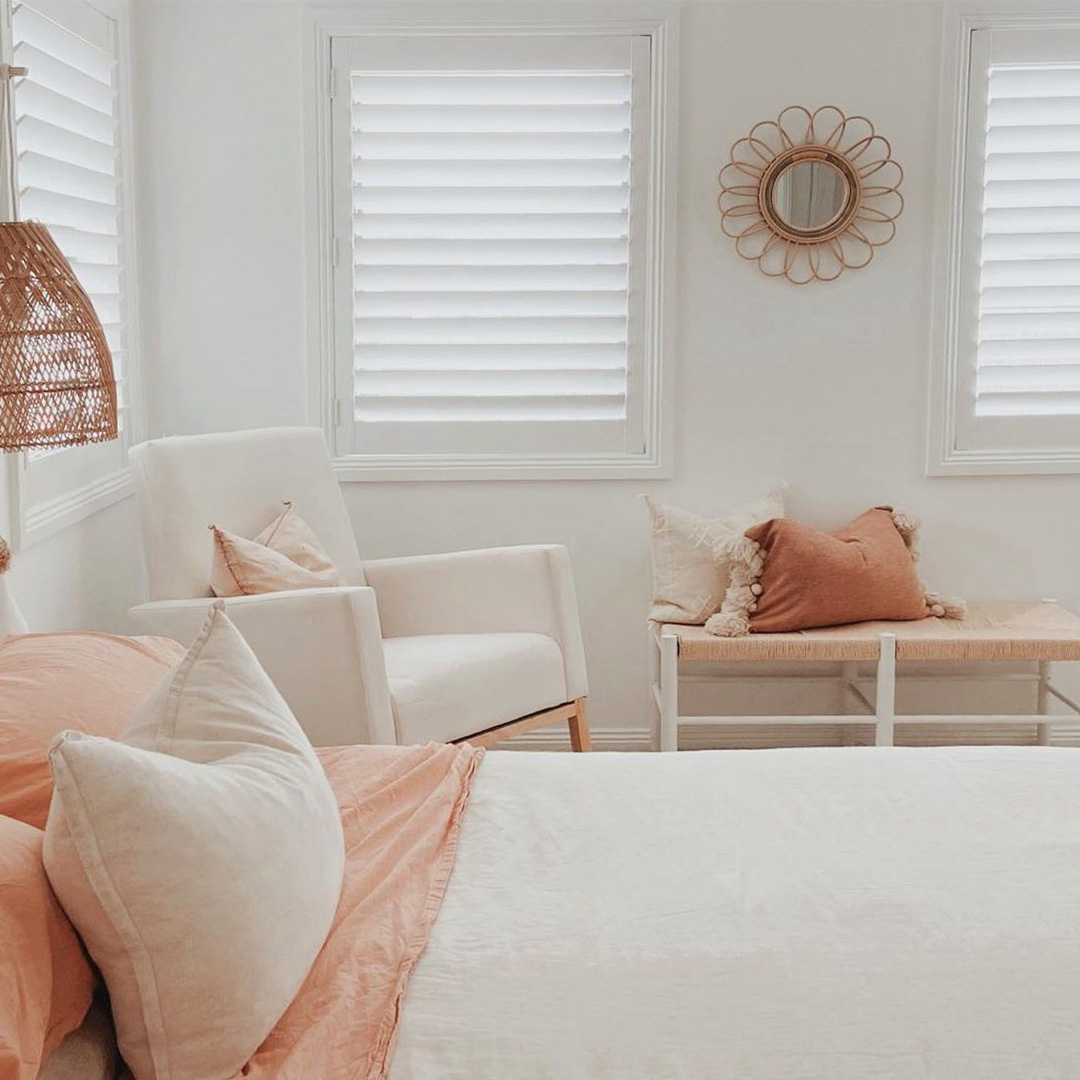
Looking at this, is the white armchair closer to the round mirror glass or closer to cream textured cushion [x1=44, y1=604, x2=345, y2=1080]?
the round mirror glass

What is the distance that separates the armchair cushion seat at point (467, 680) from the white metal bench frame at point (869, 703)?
30 centimetres

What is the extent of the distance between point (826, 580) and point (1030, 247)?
1165mm

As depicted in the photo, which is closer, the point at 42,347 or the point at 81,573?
the point at 42,347

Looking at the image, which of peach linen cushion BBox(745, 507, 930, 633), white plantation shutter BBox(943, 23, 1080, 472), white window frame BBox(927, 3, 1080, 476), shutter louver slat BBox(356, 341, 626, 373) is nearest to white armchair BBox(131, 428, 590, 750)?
shutter louver slat BBox(356, 341, 626, 373)

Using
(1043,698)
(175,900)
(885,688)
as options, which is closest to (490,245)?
(885,688)

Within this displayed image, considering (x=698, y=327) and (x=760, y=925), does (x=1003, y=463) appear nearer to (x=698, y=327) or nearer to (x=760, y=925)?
(x=698, y=327)

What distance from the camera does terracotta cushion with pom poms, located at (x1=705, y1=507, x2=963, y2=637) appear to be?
3.60 meters

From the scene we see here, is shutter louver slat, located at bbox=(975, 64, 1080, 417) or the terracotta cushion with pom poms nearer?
the terracotta cushion with pom poms

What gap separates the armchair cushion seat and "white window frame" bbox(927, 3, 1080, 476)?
1.36 m

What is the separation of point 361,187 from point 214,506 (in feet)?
3.53

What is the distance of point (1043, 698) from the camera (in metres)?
3.93

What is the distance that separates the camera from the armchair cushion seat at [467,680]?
3.06m

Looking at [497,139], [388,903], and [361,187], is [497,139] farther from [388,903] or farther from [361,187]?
[388,903]

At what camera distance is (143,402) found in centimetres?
390
